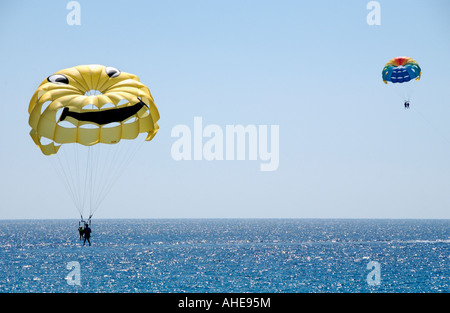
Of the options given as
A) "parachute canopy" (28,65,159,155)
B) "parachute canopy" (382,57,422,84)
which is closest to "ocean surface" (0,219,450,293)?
"parachute canopy" (382,57,422,84)

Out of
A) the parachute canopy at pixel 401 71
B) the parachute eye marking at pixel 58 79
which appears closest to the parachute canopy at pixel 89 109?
the parachute eye marking at pixel 58 79

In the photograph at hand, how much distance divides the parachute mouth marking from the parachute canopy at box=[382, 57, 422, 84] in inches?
1012

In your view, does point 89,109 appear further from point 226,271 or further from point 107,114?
point 226,271

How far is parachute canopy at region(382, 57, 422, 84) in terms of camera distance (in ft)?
145

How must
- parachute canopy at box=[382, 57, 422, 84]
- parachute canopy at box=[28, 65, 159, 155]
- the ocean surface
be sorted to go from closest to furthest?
1. parachute canopy at box=[28, 65, 159, 155]
2. parachute canopy at box=[382, 57, 422, 84]
3. the ocean surface

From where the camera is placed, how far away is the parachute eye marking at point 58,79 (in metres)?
26.1

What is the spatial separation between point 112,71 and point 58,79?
8.62ft

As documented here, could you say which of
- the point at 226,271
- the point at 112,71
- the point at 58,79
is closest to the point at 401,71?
the point at 112,71

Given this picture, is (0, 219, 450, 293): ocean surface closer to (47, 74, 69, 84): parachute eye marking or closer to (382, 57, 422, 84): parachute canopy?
(382, 57, 422, 84): parachute canopy

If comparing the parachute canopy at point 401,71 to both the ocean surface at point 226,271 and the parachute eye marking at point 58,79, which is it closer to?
the ocean surface at point 226,271

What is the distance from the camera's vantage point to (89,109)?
25.8 meters

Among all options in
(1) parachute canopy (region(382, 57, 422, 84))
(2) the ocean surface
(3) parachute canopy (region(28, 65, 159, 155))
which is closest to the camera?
(3) parachute canopy (region(28, 65, 159, 155))

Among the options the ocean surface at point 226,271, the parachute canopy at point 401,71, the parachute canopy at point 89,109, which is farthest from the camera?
the ocean surface at point 226,271
